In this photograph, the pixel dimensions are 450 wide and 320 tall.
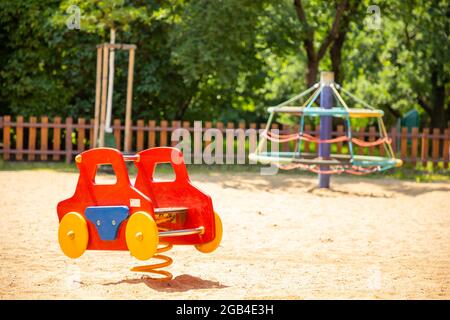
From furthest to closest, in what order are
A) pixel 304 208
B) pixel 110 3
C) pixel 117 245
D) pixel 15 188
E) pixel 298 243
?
pixel 110 3 < pixel 15 188 < pixel 304 208 < pixel 298 243 < pixel 117 245

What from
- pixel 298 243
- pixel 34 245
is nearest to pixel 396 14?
pixel 298 243

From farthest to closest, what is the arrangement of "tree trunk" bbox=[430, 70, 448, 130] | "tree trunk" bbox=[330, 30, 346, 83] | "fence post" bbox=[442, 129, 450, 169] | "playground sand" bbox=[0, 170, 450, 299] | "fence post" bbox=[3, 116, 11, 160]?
"tree trunk" bbox=[430, 70, 448, 130] < "tree trunk" bbox=[330, 30, 346, 83] < "fence post" bbox=[442, 129, 450, 169] < "fence post" bbox=[3, 116, 11, 160] < "playground sand" bbox=[0, 170, 450, 299]

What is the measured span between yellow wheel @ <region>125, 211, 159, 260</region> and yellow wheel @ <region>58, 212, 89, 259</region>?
0.47 metres

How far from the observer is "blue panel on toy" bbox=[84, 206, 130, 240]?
6.25 metres

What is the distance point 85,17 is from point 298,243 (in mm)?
10268

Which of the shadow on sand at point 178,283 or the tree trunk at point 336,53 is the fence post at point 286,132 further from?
the shadow on sand at point 178,283

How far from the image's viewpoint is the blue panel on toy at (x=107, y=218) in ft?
20.5

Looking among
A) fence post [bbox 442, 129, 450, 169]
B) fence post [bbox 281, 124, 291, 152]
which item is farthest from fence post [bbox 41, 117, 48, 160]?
fence post [bbox 442, 129, 450, 169]

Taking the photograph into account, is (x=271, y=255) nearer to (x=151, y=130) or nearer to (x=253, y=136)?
(x=151, y=130)

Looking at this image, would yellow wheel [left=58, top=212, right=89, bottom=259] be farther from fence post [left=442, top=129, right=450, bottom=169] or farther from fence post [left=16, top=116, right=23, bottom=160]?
fence post [left=442, top=129, right=450, bottom=169]

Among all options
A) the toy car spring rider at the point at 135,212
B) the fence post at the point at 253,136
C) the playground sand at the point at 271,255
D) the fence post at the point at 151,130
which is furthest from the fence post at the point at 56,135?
the toy car spring rider at the point at 135,212

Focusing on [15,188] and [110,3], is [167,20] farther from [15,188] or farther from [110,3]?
[15,188]

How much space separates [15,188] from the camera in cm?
1252

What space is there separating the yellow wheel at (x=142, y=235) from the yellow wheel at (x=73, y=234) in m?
0.47
